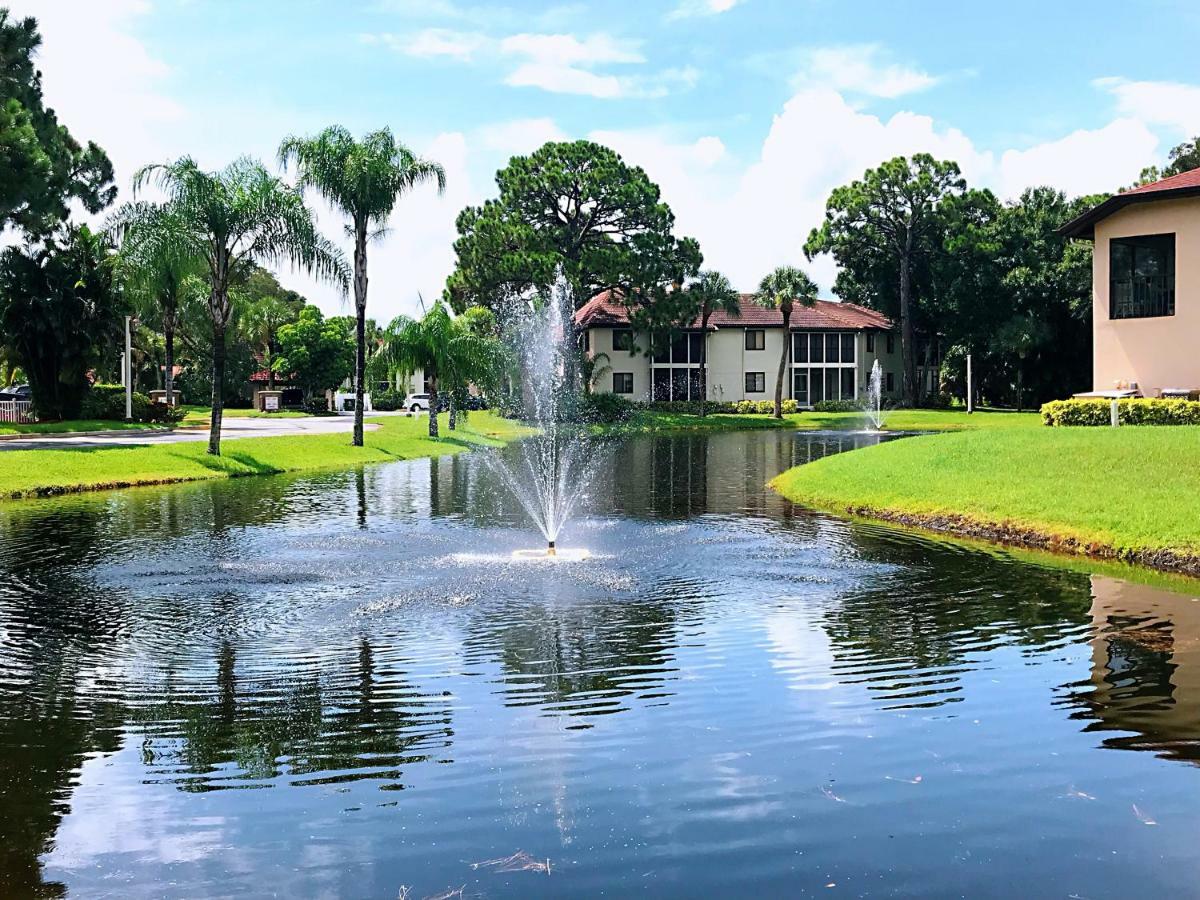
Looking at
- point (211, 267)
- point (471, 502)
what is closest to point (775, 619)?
point (471, 502)

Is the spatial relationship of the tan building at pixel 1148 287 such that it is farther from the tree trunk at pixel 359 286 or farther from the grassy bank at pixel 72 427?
the grassy bank at pixel 72 427

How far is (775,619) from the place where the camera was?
46.8ft

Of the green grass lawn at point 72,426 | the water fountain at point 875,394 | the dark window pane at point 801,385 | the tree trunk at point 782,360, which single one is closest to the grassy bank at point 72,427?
the green grass lawn at point 72,426

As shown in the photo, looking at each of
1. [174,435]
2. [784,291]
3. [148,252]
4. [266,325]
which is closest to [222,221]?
[148,252]

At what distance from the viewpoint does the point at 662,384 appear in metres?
87.6

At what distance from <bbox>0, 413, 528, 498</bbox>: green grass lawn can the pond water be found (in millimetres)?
13034

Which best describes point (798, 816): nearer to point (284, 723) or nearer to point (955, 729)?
point (955, 729)

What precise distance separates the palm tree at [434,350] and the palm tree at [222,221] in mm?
16446

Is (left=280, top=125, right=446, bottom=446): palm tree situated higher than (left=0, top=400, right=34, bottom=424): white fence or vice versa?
(left=280, top=125, right=446, bottom=446): palm tree

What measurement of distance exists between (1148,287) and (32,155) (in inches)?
1497

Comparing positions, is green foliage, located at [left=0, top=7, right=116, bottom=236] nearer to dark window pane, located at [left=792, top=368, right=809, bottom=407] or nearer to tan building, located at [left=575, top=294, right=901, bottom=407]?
tan building, located at [left=575, top=294, right=901, bottom=407]

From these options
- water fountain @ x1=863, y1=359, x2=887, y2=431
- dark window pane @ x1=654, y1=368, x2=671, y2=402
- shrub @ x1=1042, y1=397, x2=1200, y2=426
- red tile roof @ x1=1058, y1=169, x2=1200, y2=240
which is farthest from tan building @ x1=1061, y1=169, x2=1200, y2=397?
dark window pane @ x1=654, y1=368, x2=671, y2=402

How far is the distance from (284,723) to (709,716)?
3577 millimetres

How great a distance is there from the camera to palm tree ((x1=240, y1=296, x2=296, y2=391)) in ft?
296
